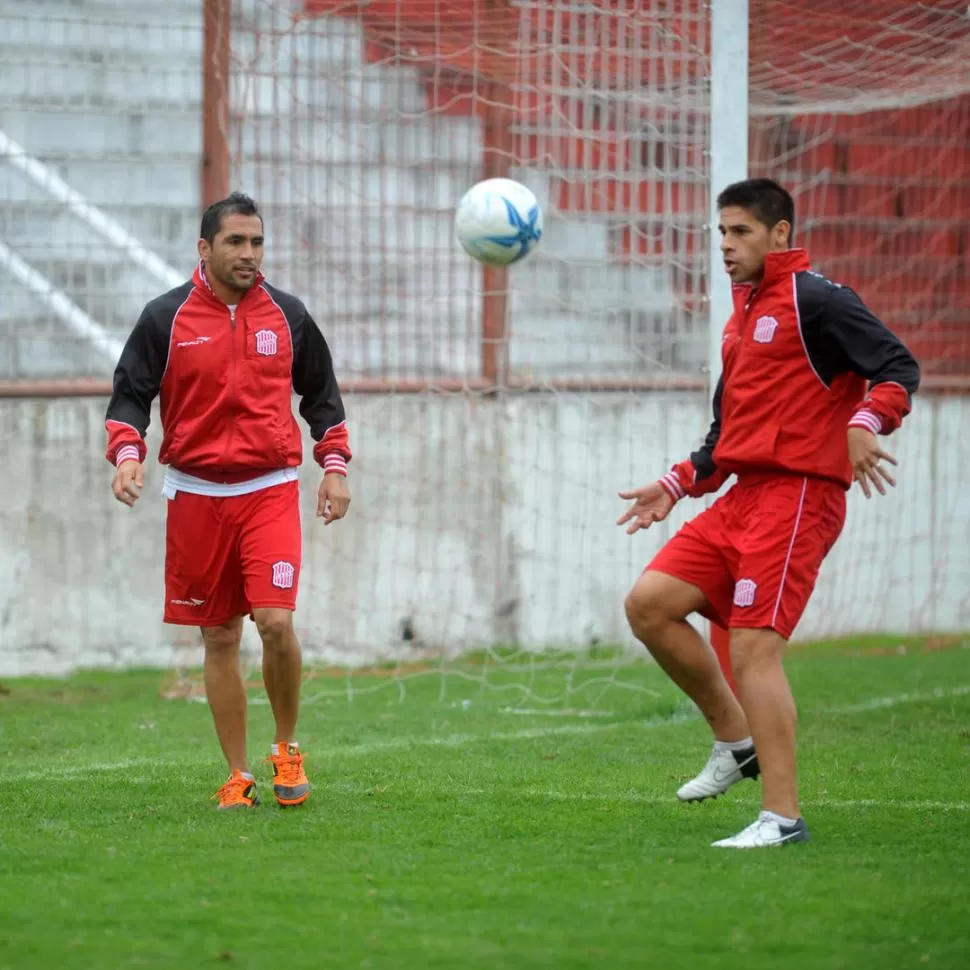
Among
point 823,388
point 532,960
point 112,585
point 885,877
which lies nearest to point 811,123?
point 112,585

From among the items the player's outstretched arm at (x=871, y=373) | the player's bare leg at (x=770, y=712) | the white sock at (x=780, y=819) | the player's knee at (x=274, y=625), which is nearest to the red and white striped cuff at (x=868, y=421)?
the player's outstretched arm at (x=871, y=373)

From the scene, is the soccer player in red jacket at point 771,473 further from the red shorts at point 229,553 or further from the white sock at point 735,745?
the red shorts at point 229,553

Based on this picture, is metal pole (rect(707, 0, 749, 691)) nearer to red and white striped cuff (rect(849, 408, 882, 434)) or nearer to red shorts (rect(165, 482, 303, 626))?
red shorts (rect(165, 482, 303, 626))

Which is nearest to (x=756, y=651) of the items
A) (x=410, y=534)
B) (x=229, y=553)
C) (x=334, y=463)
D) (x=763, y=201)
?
(x=763, y=201)

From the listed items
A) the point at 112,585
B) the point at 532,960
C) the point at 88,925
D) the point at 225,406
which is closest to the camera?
the point at 532,960

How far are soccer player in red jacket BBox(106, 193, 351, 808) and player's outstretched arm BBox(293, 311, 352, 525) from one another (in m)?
0.02

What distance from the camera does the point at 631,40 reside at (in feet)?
34.6

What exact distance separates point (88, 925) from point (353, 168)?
7.33 metres

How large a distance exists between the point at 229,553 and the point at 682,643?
163 cm

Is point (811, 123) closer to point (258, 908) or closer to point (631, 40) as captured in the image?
point (631, 40)

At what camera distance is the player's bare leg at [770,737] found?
17.2ft

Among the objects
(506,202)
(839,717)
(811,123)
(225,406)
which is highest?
(811,123)

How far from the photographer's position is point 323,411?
6449 mm

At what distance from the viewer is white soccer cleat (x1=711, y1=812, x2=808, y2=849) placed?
206 inches
